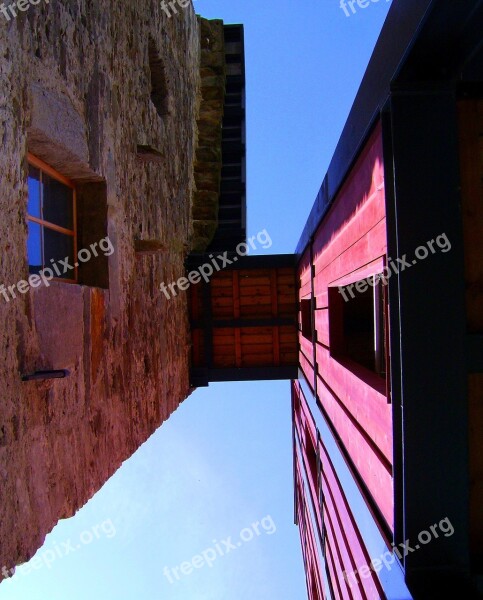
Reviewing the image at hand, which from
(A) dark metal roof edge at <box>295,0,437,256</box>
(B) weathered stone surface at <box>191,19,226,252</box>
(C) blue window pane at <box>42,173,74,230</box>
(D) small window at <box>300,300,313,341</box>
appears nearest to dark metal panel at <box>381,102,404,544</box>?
(A) dark metal roof edge at <box>295,0,437,256</box>

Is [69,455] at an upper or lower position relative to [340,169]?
lower

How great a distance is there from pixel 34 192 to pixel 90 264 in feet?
2.16

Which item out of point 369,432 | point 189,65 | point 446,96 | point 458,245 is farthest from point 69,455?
point 189,65

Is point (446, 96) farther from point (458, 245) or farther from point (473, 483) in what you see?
point (473, 483)

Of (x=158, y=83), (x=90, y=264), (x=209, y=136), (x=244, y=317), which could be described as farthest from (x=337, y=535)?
(x=209, y=136)

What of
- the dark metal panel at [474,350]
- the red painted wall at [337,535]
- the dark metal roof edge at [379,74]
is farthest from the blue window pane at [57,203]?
the red painted wall at [337,535]

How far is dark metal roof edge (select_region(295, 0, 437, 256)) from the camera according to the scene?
1.49 meters

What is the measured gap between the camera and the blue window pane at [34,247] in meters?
2.18

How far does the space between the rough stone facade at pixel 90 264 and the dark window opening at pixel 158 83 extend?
0.01 m

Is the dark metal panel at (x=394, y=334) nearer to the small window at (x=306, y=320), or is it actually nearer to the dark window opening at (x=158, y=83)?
the dark window opening at (x=158, y=83)

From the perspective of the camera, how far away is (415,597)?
5.48 ft

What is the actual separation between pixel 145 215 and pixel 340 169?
1974mm

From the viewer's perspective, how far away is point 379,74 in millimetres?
1845

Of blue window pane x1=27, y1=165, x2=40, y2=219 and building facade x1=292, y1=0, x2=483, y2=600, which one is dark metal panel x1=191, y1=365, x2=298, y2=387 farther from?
building facade x1=292, y1=0, x2=483, y2=600
